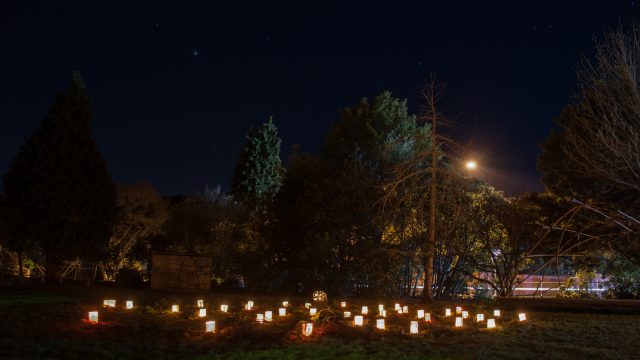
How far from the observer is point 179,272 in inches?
578

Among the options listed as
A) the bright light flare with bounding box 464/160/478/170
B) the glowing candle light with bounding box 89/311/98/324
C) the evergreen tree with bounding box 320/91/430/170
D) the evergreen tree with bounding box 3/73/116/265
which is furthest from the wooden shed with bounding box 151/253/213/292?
the bright light flare with bounding box 464/160/478/170

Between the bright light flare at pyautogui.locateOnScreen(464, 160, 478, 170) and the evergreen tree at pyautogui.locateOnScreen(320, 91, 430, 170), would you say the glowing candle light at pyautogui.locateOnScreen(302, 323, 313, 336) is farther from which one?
the evergreen tree at pyautogui.locateOnScreen(320, 91, 430, 170)

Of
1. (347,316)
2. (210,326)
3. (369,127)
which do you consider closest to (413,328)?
(347,316)

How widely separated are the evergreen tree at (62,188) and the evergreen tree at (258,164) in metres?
13.2

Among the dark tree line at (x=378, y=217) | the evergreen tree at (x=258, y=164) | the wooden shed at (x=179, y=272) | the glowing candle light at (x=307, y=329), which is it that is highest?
the evergreen tree at (x=258, y=164)

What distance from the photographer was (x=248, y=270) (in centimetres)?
1738

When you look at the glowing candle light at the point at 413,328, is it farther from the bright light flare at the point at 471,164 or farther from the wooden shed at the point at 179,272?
the wooden shed at the point at 179,272

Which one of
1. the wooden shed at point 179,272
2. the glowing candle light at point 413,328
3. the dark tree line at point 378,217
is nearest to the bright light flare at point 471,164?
the dark tree line at point 378,217

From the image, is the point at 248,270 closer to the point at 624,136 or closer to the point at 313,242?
the point at 313,242

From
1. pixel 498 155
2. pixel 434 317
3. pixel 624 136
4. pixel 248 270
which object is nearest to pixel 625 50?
pixel 624 136

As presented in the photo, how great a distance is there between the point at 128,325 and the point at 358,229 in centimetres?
887

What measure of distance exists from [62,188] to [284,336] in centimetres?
993

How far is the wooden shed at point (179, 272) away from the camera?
14.5 m

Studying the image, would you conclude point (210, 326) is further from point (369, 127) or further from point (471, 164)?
point (369, 127)
